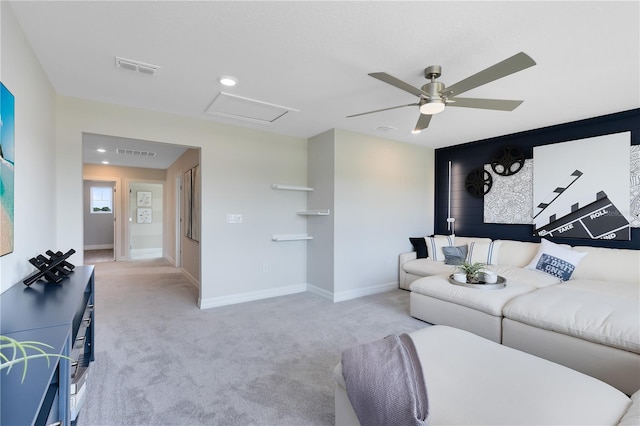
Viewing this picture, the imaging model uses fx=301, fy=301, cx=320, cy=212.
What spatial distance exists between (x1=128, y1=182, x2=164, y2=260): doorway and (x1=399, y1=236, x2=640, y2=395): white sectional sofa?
806cm

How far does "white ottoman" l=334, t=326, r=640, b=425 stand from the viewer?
1215 mm

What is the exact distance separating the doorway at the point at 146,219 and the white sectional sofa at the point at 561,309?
8.06 m

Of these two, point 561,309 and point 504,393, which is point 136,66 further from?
point 561,309

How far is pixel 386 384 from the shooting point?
4.68 ft

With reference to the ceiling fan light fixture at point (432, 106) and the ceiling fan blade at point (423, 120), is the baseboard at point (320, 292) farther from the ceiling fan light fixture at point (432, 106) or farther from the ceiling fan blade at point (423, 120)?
the ceiling fan light fixture at point (432, 106)

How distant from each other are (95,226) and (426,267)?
33.3ft

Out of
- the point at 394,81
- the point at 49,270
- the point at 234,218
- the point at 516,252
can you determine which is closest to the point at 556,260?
the point at 516,252

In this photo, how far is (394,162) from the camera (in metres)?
5.06

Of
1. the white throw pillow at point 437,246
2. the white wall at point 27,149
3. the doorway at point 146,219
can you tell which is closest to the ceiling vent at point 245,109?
the white wall at point 27,149

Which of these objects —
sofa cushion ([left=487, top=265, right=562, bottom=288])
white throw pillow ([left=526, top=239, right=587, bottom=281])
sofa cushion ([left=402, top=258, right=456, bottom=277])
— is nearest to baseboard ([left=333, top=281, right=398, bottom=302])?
sofa cushion ([left=402, top=258, right=456, bottom=277])

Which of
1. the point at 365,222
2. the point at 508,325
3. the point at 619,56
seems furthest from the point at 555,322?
the point at 365,222

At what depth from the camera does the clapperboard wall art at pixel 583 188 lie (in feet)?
12.0

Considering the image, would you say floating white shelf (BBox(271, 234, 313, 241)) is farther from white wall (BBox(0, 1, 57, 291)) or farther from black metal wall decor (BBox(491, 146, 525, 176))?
black metal wall decor (BBox(491, 146, 525, 176))

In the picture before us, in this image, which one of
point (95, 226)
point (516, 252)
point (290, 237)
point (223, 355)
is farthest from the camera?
point (95, 226)
